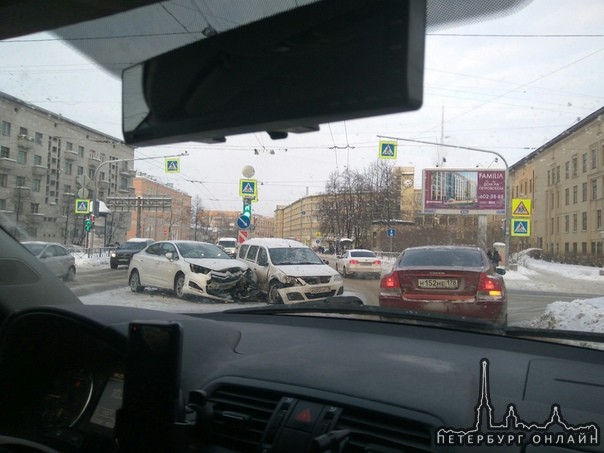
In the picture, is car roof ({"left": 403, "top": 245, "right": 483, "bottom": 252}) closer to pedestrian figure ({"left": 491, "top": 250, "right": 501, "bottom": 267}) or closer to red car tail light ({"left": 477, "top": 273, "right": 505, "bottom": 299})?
pedestrian figure ({"left": 491, "top": 250, "right": 501, "bottom": 267})

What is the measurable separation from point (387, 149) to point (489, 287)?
250 cm

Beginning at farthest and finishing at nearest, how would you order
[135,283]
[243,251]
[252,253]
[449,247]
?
[243,251]
[252,253]
[135,283]
[449,247]

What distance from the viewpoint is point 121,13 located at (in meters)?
2.62

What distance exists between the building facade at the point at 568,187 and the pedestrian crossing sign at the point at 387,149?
4.62ft

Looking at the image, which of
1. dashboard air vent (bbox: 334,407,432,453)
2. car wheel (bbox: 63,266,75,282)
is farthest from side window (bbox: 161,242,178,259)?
dashboard air vent (bbox: 334,407,432,453)

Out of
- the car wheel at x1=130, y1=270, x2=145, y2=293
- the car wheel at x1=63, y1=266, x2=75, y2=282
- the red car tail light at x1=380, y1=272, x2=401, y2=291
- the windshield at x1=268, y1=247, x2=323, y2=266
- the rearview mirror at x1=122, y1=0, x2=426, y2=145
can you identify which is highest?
the rearview mirror at x1=122, y1=0, x2=426, y2=145

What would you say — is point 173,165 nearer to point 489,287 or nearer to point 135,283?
→ point 135,283

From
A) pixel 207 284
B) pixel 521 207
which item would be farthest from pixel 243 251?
pixel 521 207

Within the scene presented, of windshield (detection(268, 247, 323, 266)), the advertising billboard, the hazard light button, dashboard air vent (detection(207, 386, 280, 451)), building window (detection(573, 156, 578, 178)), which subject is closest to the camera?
the hazard light button

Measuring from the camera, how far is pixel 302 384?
6.52 ft

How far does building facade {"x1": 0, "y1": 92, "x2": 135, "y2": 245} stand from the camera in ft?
11.2

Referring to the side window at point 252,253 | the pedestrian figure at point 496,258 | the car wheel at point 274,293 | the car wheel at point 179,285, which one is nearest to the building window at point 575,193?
the pedestrian figure at point 496,258

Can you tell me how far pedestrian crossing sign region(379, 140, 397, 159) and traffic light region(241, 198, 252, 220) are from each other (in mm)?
2129

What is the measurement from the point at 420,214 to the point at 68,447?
16.4ft
